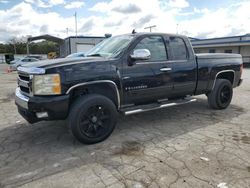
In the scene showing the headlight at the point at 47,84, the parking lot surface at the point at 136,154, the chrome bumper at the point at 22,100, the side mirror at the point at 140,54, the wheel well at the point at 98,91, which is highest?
the side mirror at the point at 140,54

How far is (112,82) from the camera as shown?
14.1 ft

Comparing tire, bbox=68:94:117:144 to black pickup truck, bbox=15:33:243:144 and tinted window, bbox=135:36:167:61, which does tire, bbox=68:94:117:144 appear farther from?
tinted window, bbox=135:36:167:61

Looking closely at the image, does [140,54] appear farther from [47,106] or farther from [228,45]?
[228,45]

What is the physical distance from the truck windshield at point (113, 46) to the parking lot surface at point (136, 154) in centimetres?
157

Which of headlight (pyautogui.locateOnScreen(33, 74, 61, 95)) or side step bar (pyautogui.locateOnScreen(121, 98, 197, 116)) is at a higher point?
headlight (pyautogui.locateOnScreen(33, 74, 61, 95))

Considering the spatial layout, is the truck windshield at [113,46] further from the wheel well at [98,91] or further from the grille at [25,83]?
the grille at [25,83]

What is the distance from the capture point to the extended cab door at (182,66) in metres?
5.29

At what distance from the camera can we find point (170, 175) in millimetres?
3146

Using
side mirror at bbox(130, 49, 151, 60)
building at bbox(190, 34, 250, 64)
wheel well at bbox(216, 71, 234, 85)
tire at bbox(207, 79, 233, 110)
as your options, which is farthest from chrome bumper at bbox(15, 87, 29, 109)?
building at bbox(190, 34, 250, 64)

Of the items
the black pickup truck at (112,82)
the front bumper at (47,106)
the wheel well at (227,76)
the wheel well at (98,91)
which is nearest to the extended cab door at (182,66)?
the black pickup truck at (112,82)

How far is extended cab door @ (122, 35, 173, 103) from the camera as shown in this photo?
457 centimetres

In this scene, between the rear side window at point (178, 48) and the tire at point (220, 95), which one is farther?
the tire at point (220, 95)

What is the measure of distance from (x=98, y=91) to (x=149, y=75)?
110 cm

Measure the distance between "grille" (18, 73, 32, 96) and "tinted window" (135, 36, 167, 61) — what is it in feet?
7.11
